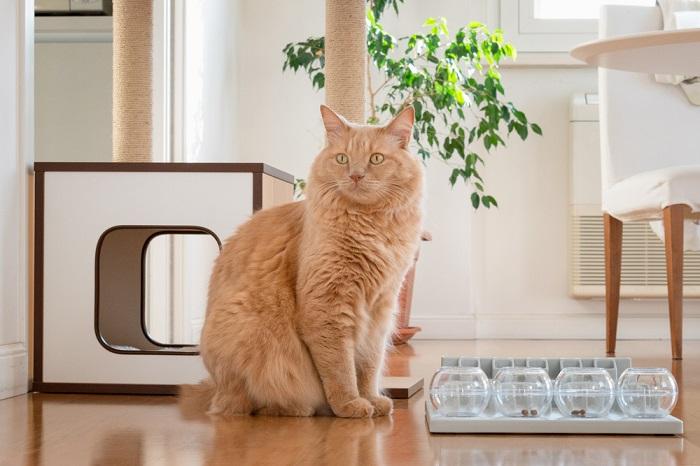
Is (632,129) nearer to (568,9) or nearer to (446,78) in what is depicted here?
(446,78)

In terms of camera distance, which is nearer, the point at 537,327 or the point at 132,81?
the point at 132,81

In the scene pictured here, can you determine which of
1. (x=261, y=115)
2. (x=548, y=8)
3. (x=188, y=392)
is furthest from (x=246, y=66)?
(x=188, y=392)

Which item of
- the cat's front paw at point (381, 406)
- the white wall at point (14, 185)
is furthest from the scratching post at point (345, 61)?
the cat's front paw at point (381, 406)

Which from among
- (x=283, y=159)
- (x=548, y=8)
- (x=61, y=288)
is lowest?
(x=61, y=288)

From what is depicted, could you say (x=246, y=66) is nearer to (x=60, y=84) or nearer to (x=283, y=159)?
(x=283, y=159)

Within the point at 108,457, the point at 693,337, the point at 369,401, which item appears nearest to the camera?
the point at 108,457

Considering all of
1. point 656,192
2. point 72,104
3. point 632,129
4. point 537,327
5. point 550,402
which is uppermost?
point 72,104

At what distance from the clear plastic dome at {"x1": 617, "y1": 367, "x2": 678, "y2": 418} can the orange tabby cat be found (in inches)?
17.1

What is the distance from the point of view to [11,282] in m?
2.06

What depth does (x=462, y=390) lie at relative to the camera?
156 centimetres

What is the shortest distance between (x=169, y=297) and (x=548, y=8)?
2054 millimetres

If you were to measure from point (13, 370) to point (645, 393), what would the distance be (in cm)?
124

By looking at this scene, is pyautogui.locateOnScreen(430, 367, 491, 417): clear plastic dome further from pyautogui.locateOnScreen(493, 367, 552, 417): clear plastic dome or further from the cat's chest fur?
the cat's chest fur

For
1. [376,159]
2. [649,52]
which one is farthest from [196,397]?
[649,52]
